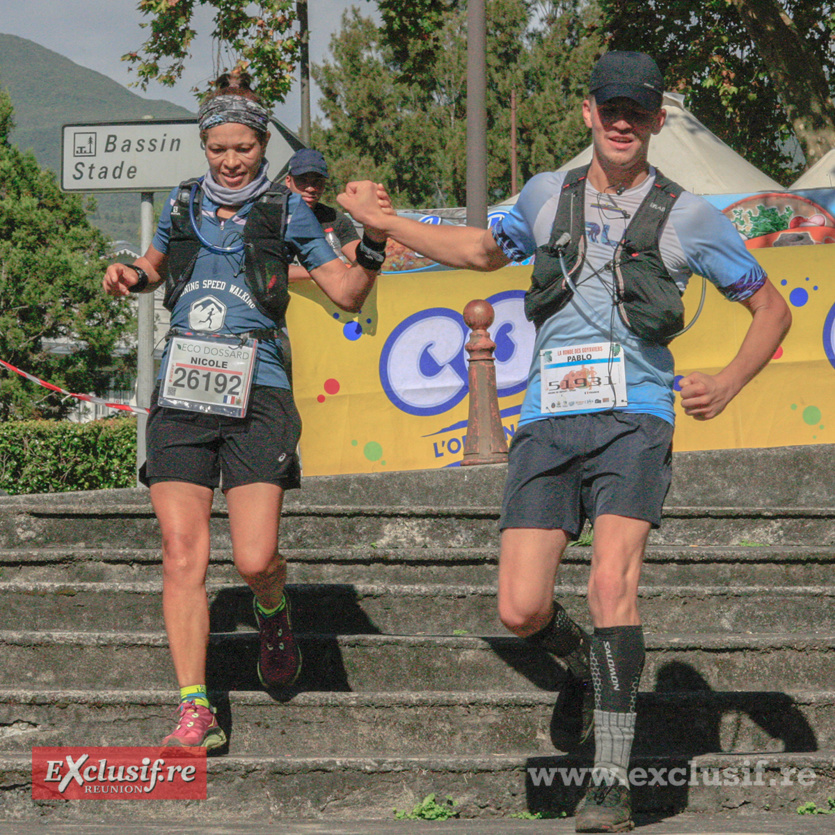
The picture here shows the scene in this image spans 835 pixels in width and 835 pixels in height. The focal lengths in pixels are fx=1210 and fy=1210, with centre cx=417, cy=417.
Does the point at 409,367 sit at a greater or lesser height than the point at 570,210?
lesser

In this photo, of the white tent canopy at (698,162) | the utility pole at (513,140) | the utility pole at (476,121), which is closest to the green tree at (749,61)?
the white tent canopy at (698,162)

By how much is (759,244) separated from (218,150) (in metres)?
8.56

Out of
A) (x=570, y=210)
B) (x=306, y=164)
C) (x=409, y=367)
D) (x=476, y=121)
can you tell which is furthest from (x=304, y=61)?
(x=570, y=210)

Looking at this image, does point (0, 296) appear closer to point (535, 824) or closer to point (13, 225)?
point (13, 225)

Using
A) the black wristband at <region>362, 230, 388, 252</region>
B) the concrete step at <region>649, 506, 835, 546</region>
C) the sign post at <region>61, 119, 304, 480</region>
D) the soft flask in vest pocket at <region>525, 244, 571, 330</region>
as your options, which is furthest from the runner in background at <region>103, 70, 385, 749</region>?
the sign post at <region>61, 119, 304, 480</region>

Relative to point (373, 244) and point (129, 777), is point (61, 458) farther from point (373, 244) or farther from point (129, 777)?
point (373, 244)

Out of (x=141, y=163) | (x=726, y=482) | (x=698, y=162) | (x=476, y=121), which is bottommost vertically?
(x=726, y=482)

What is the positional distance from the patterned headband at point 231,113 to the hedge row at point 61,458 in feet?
37.6

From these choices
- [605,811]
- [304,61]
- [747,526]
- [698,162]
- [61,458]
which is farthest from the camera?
[304,61]

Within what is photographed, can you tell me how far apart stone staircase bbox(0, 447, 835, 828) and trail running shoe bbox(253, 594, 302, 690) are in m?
0.12

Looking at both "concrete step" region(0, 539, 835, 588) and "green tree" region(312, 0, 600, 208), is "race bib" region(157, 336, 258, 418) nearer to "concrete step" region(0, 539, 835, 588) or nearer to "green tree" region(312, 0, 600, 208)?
"concrete step" region(0, 539, 835, 588)

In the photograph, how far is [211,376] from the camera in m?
3.96

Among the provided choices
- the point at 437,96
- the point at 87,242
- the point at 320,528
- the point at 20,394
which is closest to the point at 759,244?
the point at 320,528

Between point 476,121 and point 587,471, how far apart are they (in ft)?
25.3
